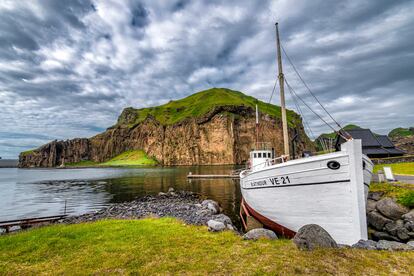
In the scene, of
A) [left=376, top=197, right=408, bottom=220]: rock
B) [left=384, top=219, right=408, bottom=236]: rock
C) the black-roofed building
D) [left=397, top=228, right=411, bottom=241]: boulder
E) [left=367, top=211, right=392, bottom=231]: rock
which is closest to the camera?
[left=397, top=228, right=411, bottom=241]: boulder

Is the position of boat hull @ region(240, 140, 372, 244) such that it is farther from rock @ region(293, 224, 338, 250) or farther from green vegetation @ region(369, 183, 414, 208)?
green vegetation @ region(369, 183, 414, 208)

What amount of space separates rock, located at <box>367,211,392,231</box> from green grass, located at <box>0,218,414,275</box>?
24.2 feet

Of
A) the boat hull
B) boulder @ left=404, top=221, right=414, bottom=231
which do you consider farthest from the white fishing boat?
boulder @ left=404, top=221, right=414, bottom=231

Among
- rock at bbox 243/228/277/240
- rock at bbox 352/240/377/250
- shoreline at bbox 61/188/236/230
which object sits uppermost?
rock at bbox 352/240/377/250

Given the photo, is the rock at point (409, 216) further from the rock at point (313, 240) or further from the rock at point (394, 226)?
the rock at point (313, 240)

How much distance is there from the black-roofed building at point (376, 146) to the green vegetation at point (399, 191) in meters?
31.3

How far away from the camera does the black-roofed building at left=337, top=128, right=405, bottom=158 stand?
44194 millimetres

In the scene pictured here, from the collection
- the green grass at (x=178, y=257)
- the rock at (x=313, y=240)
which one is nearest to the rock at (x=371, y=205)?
the green grass at (x=178, y=257)

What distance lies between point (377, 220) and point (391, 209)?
3.65ft

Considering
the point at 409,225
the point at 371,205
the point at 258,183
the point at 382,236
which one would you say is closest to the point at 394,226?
the point at 409,225

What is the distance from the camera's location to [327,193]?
10.9m

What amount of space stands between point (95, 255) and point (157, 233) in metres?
3.72

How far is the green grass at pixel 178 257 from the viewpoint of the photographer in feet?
23.4

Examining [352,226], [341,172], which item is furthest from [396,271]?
[341,172]
